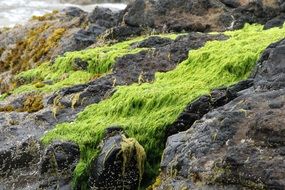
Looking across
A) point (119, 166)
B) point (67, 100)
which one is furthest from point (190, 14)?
point (119, 166)

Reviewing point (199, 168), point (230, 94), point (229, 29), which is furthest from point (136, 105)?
point (229, 29)

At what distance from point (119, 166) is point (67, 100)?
2865mm

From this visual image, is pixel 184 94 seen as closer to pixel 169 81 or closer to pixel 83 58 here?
pixel 169 81

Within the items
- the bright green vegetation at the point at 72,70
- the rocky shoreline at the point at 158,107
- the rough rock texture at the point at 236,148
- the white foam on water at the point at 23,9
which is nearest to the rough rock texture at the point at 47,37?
the rocky shoreline at the point at 158,107

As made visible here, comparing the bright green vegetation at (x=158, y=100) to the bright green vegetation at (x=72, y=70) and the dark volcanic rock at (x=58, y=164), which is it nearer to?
the dark volcanic rock at (x=58, y=164)

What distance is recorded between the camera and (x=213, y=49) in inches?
378

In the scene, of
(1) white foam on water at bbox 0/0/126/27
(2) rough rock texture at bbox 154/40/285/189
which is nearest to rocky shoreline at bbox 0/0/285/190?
(2) rough rock texture at bbox 154/40/285/189

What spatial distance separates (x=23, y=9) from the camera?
3716cm

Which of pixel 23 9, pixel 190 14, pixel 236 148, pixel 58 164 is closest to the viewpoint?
pixel 236 148

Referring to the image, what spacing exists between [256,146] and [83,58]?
6.53 m

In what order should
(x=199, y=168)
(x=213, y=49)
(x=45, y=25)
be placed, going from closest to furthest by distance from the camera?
1. (x=199, y=168)
2. (x=213, y=49)
3. (x=45, y=25)

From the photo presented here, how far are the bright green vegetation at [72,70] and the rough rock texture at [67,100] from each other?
0.25m

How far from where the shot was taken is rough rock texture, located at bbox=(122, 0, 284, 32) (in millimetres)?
12766

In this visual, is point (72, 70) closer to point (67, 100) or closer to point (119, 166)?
point (67, 100)
